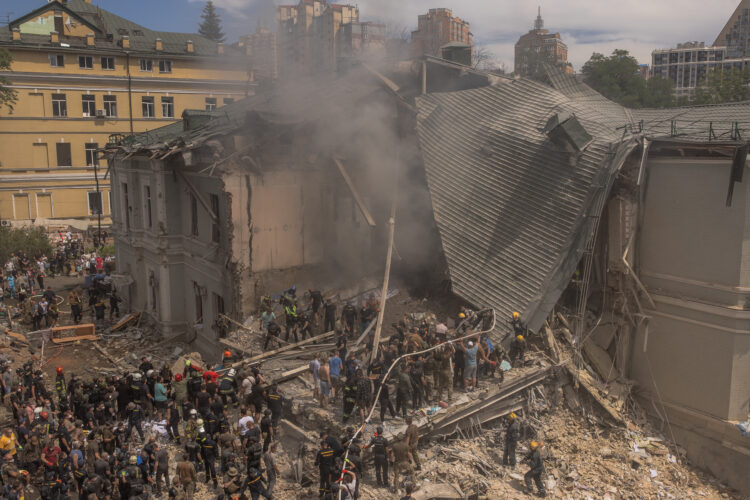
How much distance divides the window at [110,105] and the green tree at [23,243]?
10694 millimetres

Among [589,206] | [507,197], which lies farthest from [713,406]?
[507,197]

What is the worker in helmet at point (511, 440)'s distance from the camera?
39.2 ft

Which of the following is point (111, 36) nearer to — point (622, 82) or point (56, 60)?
point (56, 60)

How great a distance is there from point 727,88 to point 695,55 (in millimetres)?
91958

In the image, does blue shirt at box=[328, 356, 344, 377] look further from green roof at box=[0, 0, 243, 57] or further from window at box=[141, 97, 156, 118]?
window at box=[141, 97, 156, 118]

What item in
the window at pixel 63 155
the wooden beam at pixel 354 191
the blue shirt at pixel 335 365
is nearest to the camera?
the blue shirt at pixel 335 365

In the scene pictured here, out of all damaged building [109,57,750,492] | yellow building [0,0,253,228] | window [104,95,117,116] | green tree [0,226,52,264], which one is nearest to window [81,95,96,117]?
yellow building [0,0,253,228]

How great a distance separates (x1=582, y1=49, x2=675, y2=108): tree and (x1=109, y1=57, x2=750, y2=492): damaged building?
26.2 meters

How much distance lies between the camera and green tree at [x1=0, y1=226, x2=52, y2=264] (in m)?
31.5

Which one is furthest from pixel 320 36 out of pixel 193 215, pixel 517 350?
pixel 517 350

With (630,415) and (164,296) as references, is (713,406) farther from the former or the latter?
(164,296)

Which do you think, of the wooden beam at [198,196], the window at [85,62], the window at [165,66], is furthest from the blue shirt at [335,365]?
the window at [165,66]

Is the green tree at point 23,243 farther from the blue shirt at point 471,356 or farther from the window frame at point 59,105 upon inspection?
the blue shirt at point 471,356

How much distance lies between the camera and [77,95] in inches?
1560
